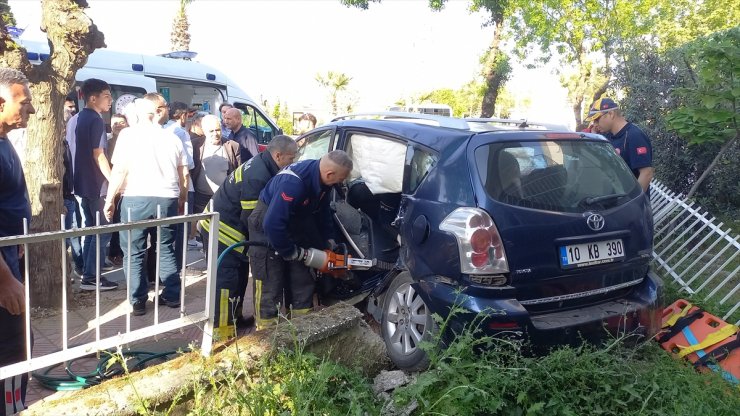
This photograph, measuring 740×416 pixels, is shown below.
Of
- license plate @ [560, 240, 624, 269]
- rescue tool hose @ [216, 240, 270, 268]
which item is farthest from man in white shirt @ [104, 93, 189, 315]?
license plate @ [560, 240, 624, 269]

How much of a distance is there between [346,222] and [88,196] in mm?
2981

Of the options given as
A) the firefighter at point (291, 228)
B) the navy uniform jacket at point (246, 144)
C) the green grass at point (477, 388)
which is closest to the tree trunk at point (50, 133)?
the firefighter at point (291, 228)

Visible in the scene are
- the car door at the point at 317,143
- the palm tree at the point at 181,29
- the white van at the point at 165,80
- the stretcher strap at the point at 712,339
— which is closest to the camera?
the stretcher strap at the point at 712,339

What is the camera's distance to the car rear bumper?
3031 millimetres

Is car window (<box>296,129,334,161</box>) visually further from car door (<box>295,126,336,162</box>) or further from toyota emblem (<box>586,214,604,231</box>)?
toyota emblem (<box>586,214,604,231</box>)

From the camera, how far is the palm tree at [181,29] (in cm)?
3550

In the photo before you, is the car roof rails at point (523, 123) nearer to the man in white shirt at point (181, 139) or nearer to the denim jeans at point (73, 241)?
the man in white shirt at point (181, 139)

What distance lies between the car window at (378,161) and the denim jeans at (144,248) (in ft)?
5.49

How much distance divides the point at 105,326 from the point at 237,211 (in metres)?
1.57

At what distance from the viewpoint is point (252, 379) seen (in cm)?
288

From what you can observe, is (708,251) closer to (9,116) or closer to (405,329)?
(405,329)

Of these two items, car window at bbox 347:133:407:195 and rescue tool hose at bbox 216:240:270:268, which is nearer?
rescue tool hose at bbox 216:240:270:268

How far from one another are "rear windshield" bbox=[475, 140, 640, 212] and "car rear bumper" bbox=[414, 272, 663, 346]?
0.61 meters

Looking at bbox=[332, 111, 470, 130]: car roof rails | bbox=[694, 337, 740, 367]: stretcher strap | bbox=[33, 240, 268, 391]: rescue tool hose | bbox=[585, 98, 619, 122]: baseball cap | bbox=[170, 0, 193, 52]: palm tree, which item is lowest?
bbox=[33, 240, 268, 391]: rescue tool hose
